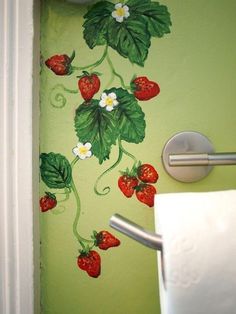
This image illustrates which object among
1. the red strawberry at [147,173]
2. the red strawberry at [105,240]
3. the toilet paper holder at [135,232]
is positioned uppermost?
the red strawberry at [147,173]

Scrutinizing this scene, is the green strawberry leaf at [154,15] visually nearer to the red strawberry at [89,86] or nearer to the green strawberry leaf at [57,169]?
the red strawberry at [89,86]

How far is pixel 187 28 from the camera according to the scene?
353 mm

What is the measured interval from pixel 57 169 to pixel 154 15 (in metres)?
0.26

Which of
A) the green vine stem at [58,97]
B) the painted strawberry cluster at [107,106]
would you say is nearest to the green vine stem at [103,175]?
the painted strawberry cluster at [107,106]

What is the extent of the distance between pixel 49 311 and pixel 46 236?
0.11 meters

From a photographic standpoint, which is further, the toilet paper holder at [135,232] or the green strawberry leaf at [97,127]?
the green strawberry leaf at [97,127]

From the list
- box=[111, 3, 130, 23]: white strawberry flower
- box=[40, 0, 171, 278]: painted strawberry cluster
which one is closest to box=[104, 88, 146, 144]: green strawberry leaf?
box=[40, 0, 171, 278]: painted strawberry cluster

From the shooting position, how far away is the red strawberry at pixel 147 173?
0.36m

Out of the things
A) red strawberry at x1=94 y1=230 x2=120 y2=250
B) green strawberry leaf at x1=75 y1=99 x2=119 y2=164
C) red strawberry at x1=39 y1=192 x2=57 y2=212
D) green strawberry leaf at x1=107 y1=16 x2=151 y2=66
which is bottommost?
red strawberry at x1=94 y1=230 x2=120 y2=250

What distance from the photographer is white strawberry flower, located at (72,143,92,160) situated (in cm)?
36

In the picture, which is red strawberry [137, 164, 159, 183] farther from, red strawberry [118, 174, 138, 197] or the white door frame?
the white door frame

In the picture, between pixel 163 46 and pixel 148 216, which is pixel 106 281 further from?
pixel 163 46

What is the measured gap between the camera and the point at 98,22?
358mm

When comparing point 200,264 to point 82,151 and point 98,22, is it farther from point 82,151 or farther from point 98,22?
point 98,22
